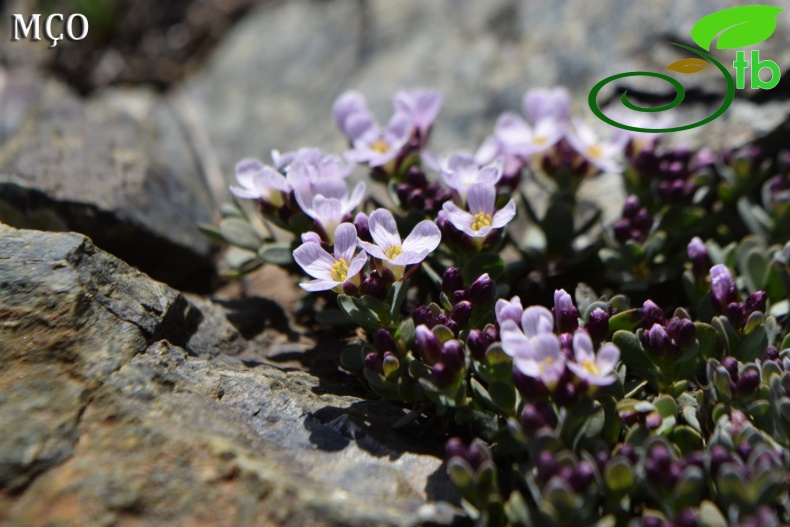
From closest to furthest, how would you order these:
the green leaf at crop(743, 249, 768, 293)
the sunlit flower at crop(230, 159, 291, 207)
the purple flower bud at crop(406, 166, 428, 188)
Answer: the sunlit flower at crop(230, 159, 291, 207) → the green leaf at crop(743, 249, 768, 293) → the purple flower bud at crop(406, 166, 428, 188)

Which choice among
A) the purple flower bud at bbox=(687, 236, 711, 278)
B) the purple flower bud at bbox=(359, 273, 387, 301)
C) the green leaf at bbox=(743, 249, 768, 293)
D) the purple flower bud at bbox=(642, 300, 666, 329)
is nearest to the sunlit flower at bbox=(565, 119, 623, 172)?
the purple flower bud at bbox=(687, 236, 711, 278)

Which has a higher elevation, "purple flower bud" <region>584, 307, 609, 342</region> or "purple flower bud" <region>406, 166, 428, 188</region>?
"purple flower bud" <region>406, 166, 428, 188</region>

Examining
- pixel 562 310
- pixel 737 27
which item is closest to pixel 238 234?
pixel 562 310

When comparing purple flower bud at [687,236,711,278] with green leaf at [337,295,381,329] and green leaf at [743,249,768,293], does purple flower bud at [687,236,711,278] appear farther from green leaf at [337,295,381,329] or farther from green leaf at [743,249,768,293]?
green leaf at [337,295,381,329]

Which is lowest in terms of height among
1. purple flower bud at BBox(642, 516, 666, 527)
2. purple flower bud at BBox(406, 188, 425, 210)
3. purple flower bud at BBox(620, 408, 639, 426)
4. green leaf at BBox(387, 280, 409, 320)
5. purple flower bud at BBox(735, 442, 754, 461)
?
purple flower bud at BBox(642, 516, 666, 527)

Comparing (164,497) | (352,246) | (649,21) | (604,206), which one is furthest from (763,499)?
(649,21)

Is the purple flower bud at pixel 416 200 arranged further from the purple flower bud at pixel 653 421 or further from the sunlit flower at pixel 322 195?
the purple flower bud at pixel 653 421

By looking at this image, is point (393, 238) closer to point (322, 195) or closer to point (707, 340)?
point (322, 195)
